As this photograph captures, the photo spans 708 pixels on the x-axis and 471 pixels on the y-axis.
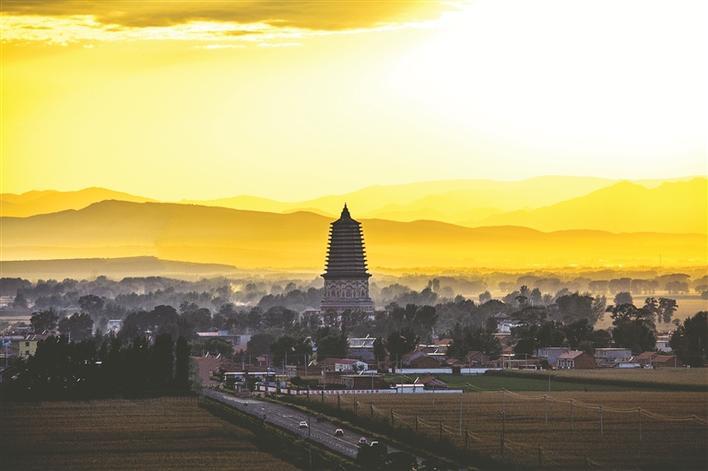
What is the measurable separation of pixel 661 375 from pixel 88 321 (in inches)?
2508

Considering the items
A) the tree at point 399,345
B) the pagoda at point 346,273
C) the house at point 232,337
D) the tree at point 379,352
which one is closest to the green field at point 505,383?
the tree at point 399,345

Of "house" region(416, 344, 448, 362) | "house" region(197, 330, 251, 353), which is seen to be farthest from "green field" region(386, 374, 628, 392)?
"house" region(197, 330, 251, 353)

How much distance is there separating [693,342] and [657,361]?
607 centimetres

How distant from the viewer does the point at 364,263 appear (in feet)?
554

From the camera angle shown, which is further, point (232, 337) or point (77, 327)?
point (77, 327)

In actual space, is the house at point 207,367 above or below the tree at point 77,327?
below

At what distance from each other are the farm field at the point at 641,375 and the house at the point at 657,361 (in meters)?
3.31

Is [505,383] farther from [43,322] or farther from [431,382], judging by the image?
[43,322]

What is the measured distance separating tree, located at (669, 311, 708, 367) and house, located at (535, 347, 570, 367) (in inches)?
227

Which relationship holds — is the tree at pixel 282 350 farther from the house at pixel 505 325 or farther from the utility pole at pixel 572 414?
the utility pole at pixel 572 414

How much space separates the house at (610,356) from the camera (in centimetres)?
10975

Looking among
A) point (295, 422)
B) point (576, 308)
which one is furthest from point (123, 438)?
point (576, 308)

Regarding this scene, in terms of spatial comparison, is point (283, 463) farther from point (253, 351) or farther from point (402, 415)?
point (253, 351)

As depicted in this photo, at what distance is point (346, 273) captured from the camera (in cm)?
16712
